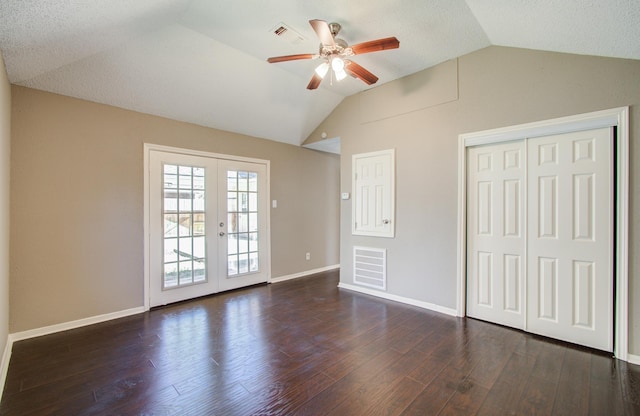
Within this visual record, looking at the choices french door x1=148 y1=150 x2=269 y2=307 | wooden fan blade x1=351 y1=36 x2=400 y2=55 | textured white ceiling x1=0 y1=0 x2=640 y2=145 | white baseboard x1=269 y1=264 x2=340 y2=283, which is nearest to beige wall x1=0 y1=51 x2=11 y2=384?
textured white ceiling x1=0 y1=0 x2=640 y2=145

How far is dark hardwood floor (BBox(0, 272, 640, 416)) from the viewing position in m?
1.82

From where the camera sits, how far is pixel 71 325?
3.01m

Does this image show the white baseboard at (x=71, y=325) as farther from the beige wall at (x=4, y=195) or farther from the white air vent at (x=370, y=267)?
the white air vent at (x=370, y=267)

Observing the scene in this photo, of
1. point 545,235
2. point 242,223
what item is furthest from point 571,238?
point 242,223

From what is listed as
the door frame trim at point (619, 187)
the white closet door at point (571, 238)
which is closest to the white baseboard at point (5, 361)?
the white closet door at point (571, 238)

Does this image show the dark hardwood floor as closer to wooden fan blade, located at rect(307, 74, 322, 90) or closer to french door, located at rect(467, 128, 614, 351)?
french door, located at rect(467, 128, 614, 351)

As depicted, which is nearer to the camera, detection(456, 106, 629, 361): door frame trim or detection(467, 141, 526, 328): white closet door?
detection(456, 106, 629, 361): door frame trim

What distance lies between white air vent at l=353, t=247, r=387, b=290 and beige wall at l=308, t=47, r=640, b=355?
93 mm

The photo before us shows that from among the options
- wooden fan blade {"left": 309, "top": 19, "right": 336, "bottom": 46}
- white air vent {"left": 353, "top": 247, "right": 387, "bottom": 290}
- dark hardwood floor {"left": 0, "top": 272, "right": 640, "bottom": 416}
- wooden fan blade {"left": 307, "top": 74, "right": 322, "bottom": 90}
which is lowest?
dark hardwood floor {"left": 0, "top": 272, "right": 640, "bottom": 416}

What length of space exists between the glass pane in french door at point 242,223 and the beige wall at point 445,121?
149 cm

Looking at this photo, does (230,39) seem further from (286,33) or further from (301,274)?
(301,274)

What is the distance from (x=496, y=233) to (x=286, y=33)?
312cm

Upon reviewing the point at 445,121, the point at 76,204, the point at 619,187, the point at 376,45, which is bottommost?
the point at 76,204

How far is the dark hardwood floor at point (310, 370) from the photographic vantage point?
1.82 metres
